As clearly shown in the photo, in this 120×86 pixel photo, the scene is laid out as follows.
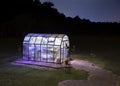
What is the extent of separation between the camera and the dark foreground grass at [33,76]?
1156 cm

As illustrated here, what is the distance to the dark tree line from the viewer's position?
132 feet

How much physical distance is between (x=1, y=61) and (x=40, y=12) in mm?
28048

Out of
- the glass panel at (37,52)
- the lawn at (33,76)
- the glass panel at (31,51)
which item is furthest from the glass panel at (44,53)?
the lawn at (33,76)

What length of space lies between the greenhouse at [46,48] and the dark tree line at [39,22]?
2040 centimetres

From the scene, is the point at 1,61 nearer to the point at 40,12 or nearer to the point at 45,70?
the point at 45,70

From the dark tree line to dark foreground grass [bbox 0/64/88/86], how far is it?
23810 mm

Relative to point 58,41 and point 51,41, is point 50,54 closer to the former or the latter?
point 51,41

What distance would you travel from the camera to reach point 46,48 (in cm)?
1717

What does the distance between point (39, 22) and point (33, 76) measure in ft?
101

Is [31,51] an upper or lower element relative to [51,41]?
lower

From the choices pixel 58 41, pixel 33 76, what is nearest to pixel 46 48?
pixel 58 41

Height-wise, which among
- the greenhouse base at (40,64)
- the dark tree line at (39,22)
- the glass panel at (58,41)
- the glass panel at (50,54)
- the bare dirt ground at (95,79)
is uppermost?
the dark tree line at (39,22)

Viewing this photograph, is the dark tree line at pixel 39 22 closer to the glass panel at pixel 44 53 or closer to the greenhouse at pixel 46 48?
the greenhouse at pixel 46 48

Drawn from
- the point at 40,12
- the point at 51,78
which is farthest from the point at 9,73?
the point at 40,12
